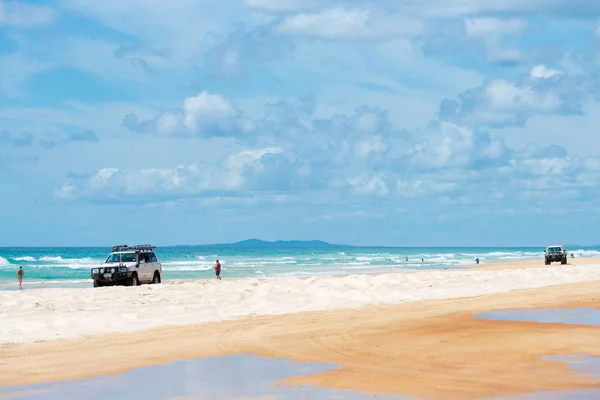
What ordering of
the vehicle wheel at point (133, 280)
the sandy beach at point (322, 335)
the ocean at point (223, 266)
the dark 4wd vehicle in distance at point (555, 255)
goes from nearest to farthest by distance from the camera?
1. the sandy beach at point (322, 335)
2. the vehicle wheel at point (133, 280)
3. the ocean at point (223, 266)
4. the dark 4wd vehicle in distance at point (555, 255)

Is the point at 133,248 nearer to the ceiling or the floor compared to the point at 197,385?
nearer to the ceiling

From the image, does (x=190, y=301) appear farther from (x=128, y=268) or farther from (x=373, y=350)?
(x=373, y=350)

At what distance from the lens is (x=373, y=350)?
15945mm

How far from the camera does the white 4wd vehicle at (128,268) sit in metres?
36.7

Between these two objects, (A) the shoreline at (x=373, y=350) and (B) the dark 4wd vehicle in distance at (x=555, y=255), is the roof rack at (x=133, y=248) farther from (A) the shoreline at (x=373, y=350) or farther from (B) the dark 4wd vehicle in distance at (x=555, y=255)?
(B) the dark 4wd vehicle in distance at (x=555, y=255)

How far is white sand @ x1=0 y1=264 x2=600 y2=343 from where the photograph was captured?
797 inches

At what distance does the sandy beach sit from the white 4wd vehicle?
449cm

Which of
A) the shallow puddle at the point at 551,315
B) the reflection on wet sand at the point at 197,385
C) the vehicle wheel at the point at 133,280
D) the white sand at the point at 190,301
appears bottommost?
the reflection on wet sand at the point at 197,385

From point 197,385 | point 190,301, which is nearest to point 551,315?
point 190,301

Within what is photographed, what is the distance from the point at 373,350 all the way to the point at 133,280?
2315 cm

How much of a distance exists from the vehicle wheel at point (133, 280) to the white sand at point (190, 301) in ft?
12.3

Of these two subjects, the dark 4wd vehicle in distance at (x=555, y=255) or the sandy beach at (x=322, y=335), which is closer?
the sandy beach at (x=322, y=335)

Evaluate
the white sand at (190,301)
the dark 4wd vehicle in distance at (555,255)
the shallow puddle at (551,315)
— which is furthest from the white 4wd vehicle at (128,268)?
the dark 4wd vehicle in distance at (555,255)

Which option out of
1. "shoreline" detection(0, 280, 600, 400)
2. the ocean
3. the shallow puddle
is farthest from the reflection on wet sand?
the ocean
